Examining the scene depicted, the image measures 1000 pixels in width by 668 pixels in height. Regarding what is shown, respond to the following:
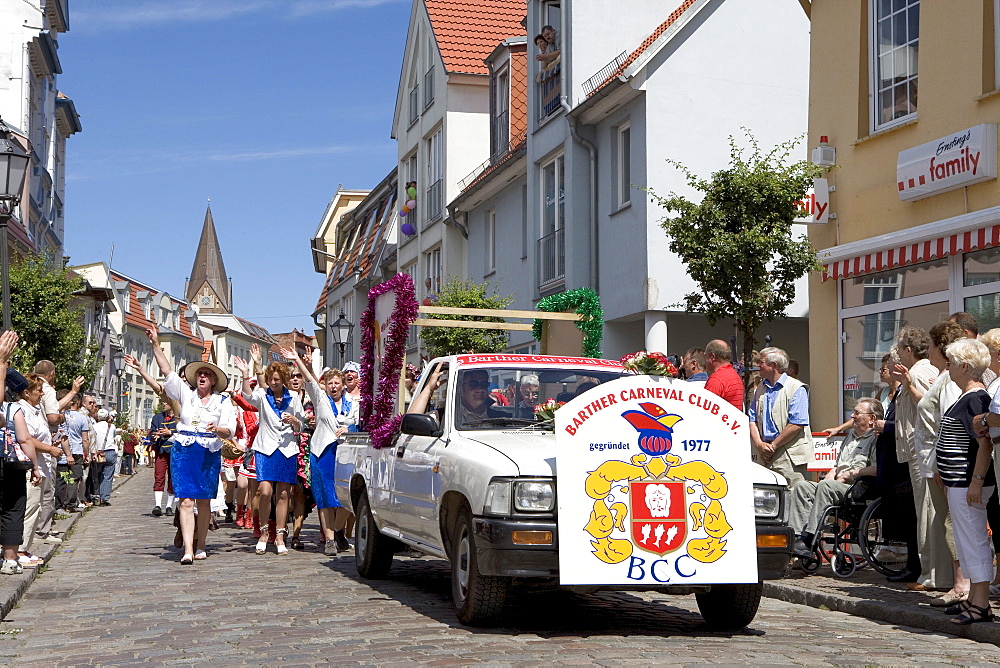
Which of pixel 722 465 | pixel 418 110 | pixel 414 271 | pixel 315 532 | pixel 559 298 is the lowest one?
pixel 315 532

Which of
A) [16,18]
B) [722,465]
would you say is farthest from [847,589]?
[16,18]

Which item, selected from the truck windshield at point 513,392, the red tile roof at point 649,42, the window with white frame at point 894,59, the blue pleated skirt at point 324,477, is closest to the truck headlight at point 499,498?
the truck windshield at point 513,392

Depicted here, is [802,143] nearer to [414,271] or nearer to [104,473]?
[104,473]

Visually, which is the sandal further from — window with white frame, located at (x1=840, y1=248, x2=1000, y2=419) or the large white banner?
window with white frame, located at (x1=840, y1=248, x2=1000, y2=419)

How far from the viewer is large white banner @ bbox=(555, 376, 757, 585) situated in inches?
283

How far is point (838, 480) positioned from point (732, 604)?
337 cm

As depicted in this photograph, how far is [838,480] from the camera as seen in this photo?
10.7 m

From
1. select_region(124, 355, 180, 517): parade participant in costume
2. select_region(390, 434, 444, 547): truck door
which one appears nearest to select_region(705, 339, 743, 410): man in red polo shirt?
select_region(390, 434, 444, 547): truck door

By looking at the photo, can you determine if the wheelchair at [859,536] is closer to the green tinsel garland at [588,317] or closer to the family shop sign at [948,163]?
the green tinsel garland at [588,317]

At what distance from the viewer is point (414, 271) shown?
3831cm

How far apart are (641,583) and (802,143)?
15082mm

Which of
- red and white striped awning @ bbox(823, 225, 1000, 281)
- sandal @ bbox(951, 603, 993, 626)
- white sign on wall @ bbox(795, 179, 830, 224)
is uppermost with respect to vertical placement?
white sign on wall @ bbox(795, 179, 830, 224)

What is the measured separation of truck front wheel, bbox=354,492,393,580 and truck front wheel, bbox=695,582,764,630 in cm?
338

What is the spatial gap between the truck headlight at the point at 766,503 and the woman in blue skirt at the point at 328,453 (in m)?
6.12
